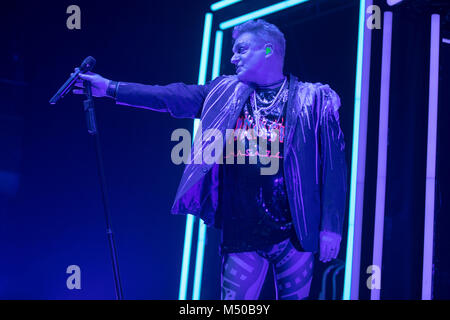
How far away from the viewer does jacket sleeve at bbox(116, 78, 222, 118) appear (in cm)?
168

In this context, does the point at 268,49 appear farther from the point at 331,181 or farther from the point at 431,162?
the point at 431,162

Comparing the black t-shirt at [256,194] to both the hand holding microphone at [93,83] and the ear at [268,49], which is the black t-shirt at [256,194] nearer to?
the ear at [268,49]

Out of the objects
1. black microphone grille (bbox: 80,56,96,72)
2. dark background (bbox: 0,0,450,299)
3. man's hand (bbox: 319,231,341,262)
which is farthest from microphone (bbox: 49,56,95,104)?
man's hand (bbox: 319,231,341,262)

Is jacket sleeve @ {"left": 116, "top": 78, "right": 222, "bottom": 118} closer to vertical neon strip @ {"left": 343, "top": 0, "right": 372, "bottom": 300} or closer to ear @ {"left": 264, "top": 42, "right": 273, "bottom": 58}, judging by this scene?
ear @ {"left": 264, "top": 42, "right": 273, "bottom": 58}

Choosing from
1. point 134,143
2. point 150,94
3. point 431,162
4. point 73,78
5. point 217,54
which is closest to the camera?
point 73,78

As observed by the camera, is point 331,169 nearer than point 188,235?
Yes

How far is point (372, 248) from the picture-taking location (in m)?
2.06

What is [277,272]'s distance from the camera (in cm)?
161

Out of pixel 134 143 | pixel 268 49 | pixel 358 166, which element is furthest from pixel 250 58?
pixel 134 143

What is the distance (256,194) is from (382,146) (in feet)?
2.71

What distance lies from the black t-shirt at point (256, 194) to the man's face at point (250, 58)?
13 cm
